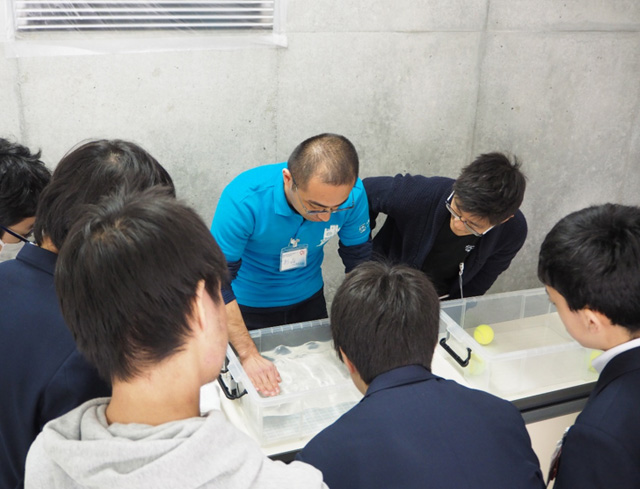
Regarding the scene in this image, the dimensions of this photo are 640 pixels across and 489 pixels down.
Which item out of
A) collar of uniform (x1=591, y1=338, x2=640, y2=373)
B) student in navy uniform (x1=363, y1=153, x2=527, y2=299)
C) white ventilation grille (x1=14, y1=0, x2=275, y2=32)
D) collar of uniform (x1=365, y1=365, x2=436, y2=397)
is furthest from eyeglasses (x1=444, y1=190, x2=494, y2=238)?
white ventilation grille (x1=14, y1=0, x2=275, y2=32)

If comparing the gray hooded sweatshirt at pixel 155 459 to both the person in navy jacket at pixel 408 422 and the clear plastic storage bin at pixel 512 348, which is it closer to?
the person in navy jacket at pixel 408 422

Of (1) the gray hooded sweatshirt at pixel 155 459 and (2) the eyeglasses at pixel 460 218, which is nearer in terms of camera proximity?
(1) the gray hooded sweatshirt at pixel 155 459

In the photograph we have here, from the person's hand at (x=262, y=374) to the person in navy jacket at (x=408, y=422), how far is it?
0.39 m

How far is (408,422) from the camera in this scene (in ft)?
3.44

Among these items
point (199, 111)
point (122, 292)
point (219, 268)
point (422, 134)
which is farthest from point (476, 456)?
point (422, 134)

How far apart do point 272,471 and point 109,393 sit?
0.47m

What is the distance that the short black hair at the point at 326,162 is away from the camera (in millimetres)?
1864

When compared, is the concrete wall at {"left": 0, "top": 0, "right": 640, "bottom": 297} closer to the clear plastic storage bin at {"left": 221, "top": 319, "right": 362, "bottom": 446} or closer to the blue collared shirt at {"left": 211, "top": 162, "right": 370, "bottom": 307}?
the blue collared shirt at {"left": 211, "top": 162, "right": 370, "bottom": 307}

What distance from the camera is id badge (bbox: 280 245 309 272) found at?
213cm

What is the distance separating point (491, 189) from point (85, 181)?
4.24 feet

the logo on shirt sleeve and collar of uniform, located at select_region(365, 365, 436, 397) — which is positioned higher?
collar of uniform, located at select_region(365, 365, 436, 397)

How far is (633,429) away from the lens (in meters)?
1.15

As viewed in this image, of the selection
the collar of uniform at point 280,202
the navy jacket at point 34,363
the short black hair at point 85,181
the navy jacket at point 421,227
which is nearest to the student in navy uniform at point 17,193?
the short black hair at point 85,181

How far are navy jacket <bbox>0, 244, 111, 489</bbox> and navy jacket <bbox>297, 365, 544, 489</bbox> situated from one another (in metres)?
0.42
